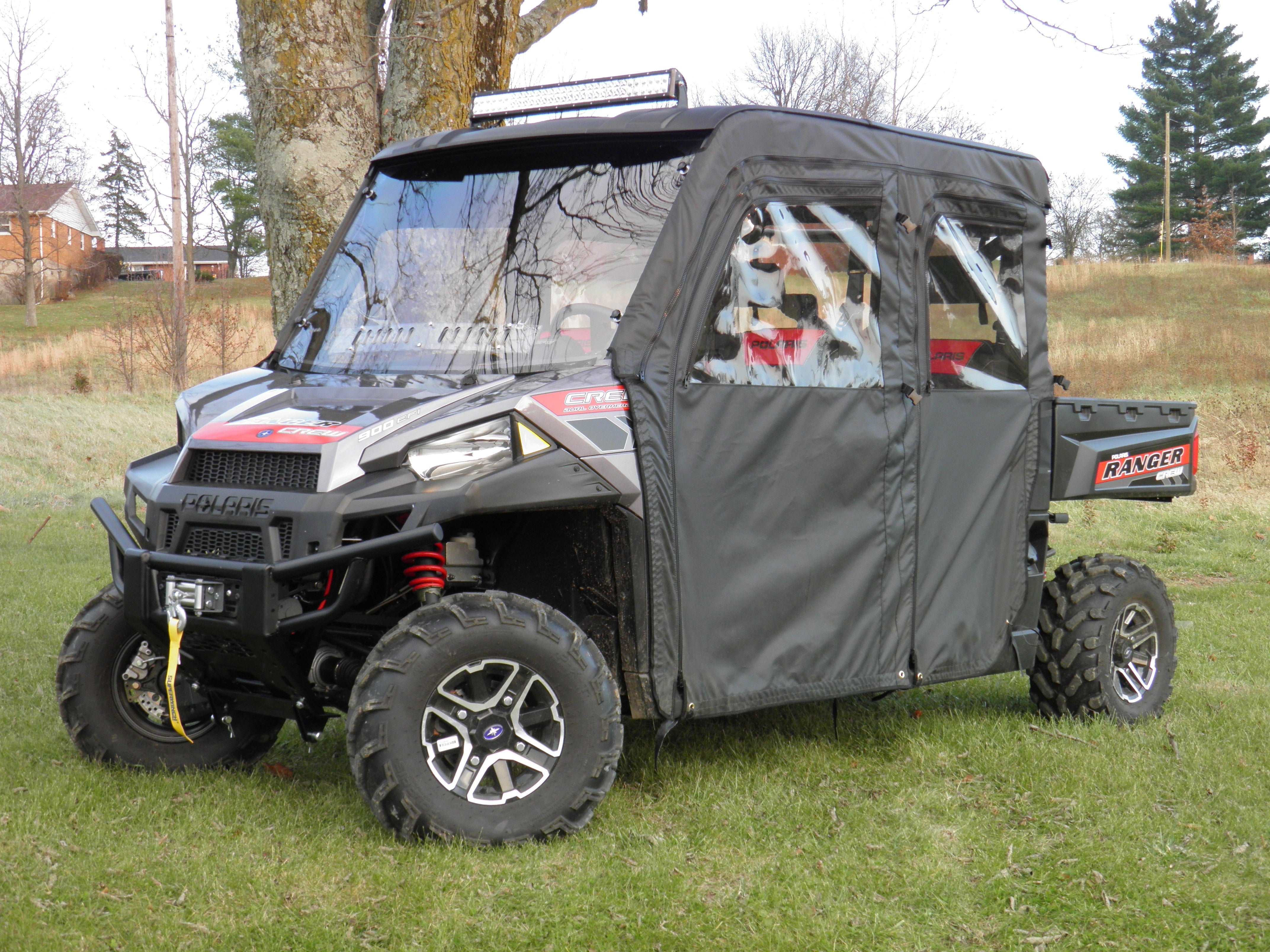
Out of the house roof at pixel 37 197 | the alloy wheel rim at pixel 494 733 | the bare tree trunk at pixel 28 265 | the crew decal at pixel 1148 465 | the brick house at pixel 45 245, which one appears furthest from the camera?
the brick house at pixel 45 245

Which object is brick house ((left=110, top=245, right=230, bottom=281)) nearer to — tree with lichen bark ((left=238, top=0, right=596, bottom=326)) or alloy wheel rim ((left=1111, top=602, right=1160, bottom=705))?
tree with lichen bark ((left=238, top=0, right=596, bottom=326))

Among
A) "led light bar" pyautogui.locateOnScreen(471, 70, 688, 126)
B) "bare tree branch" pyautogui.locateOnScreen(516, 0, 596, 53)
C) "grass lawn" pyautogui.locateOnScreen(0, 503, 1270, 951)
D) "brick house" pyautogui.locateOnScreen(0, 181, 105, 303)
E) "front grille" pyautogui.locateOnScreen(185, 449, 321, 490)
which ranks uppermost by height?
"brick house" pyautogui.locateOnScreen(0, 181, 105, 303)

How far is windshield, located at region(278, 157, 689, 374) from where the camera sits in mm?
4480

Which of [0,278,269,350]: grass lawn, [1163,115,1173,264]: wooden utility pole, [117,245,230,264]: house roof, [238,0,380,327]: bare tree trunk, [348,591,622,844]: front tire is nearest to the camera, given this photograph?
[348,591,622,844]: front tire

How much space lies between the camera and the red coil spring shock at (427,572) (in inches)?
162

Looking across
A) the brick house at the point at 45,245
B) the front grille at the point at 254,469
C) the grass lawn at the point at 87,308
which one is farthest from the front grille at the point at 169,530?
the brick house at the point at 45,245

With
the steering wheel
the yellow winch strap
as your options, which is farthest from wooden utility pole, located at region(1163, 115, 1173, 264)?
the yellow winch strap

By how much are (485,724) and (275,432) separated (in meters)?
1.17

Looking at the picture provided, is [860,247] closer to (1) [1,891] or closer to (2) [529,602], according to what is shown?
(2) [529,602]

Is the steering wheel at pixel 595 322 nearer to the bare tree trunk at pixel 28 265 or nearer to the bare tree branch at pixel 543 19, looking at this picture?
the bare tree branch at pixel 543 19

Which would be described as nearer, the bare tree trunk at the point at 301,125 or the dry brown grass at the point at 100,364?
the bare tree trunk at the point at 301,125

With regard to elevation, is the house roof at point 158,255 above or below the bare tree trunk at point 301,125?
above

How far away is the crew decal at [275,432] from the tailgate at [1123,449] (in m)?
3.22

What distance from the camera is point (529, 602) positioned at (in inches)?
162
